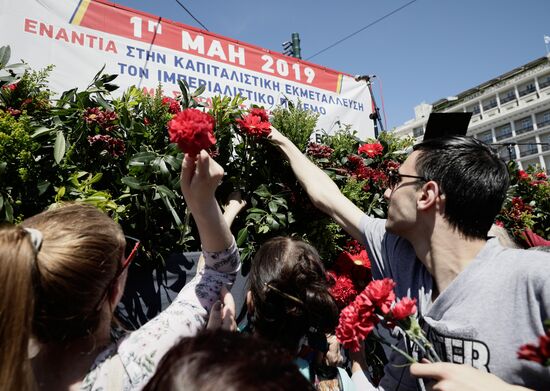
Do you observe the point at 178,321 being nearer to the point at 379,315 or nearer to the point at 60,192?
the point at 379,315

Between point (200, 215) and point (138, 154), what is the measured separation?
25.0 inches

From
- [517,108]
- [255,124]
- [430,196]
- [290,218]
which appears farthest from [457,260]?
[517,108]

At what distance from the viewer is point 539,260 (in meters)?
1.10

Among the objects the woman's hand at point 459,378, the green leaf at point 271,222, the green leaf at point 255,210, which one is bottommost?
the woman's hand at point 459,378

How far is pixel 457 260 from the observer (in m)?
1.32

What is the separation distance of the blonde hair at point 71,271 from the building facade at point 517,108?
52398mm

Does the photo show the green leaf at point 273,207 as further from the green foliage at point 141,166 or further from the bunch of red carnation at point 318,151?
the bunch of red carnation at point 318,151

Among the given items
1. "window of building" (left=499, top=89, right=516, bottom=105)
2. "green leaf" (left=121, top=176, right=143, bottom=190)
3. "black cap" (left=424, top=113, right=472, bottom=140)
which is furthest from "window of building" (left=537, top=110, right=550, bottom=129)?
"green leaf" (left=121, top=176, right=143, bottom=190)

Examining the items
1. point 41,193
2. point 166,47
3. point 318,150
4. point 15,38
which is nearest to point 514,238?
point 318,150

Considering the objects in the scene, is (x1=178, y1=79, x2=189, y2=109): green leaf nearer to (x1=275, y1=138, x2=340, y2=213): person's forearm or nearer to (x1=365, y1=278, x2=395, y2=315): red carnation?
(x1=275, y1=138, x2=340, y2=213): person's forearm

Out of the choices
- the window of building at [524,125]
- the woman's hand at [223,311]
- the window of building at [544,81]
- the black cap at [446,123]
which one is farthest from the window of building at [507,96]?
the woman's hand at [223,311]

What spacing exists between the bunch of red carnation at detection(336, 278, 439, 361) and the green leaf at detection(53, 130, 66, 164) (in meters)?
1.22

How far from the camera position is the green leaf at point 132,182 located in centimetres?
148

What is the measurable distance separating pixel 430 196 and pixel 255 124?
2.80 feet
